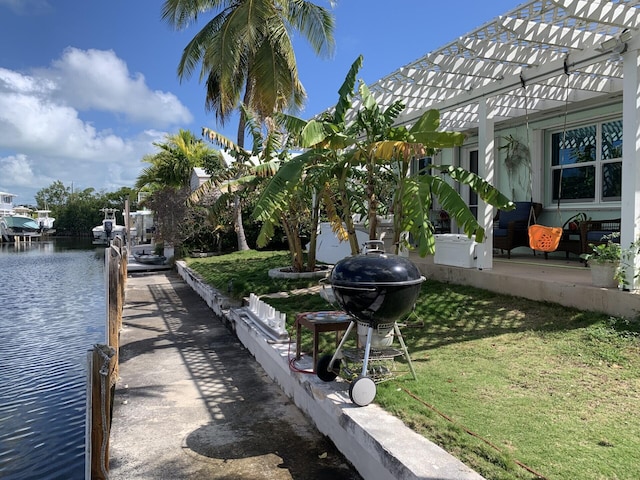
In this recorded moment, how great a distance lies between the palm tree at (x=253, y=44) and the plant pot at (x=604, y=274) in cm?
1227

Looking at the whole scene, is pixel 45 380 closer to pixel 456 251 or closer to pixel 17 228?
pixel 456 251

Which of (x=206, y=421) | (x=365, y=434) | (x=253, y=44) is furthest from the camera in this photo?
(x=253, y=44)

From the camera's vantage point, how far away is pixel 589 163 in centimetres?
949

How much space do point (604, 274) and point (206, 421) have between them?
4.92m

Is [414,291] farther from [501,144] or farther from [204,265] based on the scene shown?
[204,265]

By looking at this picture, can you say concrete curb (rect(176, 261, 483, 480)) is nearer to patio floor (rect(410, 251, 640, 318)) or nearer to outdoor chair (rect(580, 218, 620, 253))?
patio floor (rect(410, 251, 640, 318))

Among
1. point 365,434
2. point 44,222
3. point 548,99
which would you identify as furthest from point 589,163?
point 44,222

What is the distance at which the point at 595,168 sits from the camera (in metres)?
9.39

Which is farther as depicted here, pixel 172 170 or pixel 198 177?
pixel 172 170

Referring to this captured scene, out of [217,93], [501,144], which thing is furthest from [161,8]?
[501,144]

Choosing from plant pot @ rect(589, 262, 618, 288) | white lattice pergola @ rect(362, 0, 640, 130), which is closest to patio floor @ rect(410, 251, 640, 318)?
plant pot @ rect(589, 262, 618, 288)

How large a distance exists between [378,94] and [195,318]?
239 inches

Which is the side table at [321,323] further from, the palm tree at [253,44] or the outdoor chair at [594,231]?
the palm tree at [253,44]

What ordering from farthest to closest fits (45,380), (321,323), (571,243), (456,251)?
(571,243) → (456,251) → (45,380) → (321,323)
